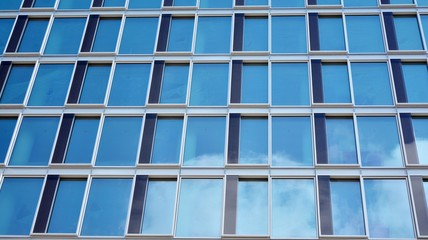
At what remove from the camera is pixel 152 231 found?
2680 cm

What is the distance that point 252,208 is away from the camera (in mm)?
27266

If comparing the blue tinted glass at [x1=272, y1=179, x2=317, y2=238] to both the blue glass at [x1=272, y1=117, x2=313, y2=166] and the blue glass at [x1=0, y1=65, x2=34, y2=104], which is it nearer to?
the blue glass at [x1=272, y1=117, x2=313, y2=166]

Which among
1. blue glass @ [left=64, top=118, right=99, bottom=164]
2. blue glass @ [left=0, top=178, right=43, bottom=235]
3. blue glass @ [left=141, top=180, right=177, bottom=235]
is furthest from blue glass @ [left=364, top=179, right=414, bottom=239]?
blue glass @ [left=0, top=178, right=43, bottom=235]

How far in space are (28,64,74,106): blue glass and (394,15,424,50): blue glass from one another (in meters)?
16.9

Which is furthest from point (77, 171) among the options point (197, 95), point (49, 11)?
point (49, 11)

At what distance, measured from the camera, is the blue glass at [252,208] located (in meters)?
26.6

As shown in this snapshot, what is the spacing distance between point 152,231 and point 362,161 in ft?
31.9

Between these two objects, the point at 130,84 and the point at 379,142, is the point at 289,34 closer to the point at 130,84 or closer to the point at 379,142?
the point at 379,142

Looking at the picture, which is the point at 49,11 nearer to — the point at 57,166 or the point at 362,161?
the point at 57,166

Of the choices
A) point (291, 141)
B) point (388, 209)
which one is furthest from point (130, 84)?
point (388, 209)

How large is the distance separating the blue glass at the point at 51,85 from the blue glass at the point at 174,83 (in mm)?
4888

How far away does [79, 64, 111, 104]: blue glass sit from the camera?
3133 cm

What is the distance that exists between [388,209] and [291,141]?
5286 millimetres

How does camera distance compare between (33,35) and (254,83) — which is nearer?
(254,83)
